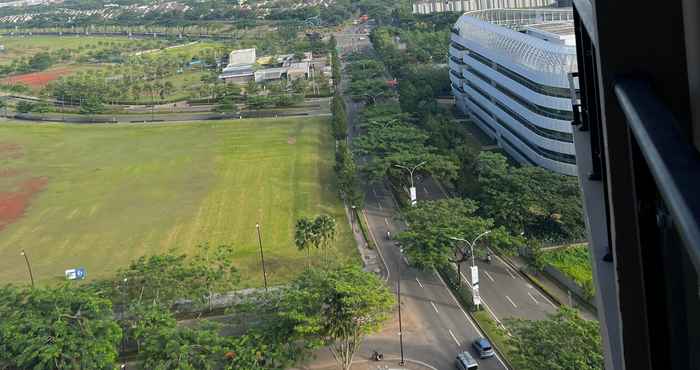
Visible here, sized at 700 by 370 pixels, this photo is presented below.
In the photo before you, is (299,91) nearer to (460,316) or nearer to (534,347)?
(460,316)

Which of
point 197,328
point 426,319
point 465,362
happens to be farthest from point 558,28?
point 197,328

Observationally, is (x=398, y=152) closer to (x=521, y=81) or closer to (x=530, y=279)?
(x=521, y=81)

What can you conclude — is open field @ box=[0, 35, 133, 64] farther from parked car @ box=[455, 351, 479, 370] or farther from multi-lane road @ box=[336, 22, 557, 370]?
parked car @ box=[455, 351, 479, 370]

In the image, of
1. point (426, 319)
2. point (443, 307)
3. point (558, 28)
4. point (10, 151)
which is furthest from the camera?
point (10, 151)

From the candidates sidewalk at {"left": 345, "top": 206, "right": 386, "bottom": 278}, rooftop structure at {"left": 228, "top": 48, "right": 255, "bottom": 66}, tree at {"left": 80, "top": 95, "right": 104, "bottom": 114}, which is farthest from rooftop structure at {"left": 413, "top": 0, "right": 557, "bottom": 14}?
sidewalk at {"left": 345, "top": 206, "right": 386, "bottom": 278}

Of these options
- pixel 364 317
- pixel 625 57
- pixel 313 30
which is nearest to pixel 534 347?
pixel 364 317

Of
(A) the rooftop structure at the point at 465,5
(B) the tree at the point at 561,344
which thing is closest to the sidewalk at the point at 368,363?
(B) the tree at the point at 561,344
